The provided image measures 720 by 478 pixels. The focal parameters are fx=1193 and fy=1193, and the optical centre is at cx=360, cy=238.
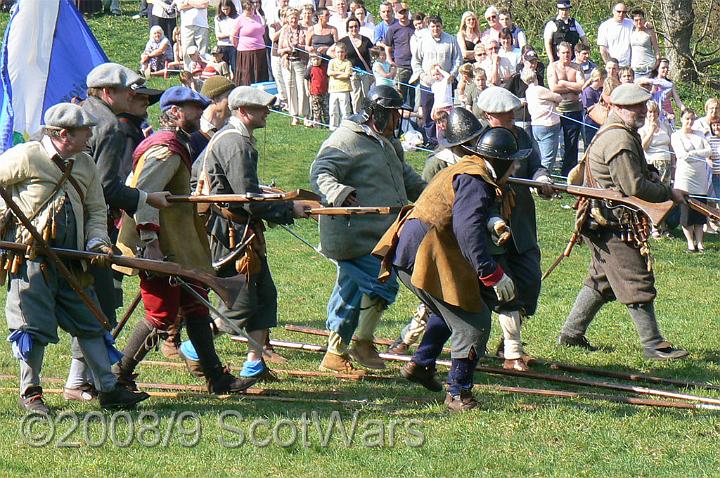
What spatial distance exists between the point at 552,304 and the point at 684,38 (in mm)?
13801

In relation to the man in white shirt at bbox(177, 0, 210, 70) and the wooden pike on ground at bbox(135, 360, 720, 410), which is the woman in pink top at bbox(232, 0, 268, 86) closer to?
the man in white shirt at bbox(177, 0, 210, 70)

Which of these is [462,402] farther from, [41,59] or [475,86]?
[475,86]

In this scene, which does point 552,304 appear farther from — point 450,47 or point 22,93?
point 450,47

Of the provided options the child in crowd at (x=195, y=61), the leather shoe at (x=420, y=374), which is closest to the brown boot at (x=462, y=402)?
the leather shoe at (x=420, y=374)

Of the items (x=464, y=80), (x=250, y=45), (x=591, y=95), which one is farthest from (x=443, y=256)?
(x=250, y=45)

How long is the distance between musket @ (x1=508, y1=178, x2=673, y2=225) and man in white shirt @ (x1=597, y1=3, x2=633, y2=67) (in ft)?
36.2

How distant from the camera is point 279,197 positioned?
7.48 metres

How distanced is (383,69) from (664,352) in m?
10.9

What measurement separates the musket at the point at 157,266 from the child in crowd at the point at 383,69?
12196 millimetres

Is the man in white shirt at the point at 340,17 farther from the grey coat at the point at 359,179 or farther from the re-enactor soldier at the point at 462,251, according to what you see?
the re-enactor soldier at the point at 462,251

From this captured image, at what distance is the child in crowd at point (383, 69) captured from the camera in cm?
1912

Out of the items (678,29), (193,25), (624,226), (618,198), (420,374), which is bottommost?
(193,25)

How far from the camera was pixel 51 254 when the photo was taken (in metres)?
6.75

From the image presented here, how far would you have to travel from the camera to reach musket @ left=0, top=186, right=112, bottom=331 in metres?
6.55
